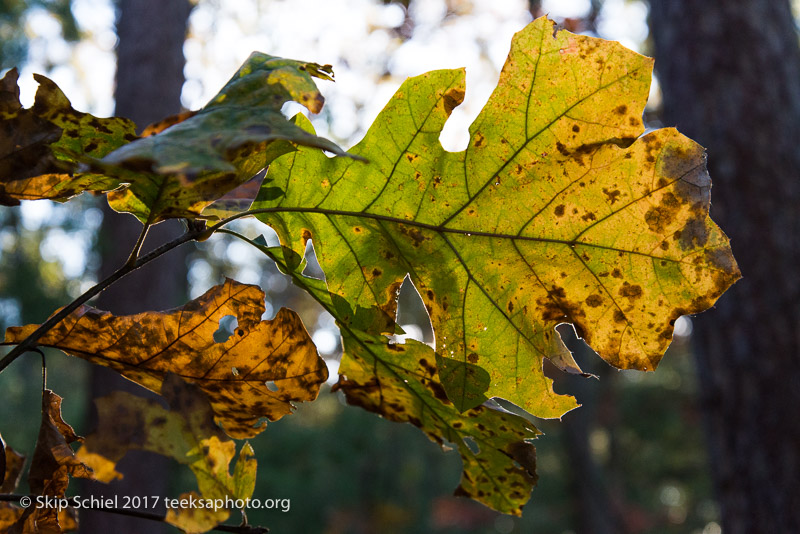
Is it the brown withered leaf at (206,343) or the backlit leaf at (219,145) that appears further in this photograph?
the brown withered leaf at (206,343)

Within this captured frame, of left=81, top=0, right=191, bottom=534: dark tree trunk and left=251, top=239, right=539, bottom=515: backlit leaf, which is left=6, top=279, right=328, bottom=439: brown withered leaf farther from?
left=81, top=0, right=191, bottom=534: dark tree trunk

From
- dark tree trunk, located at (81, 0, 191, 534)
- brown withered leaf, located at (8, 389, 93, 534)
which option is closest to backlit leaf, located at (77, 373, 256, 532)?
brown withered leaf, located at (8, 389, 93, 534)

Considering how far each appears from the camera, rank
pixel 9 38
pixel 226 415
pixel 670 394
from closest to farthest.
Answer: pixel 226 415
pixel 9 38
pixel 670 394

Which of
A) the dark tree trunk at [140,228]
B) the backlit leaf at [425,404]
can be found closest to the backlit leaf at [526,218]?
the backlit leaf at [425,404]

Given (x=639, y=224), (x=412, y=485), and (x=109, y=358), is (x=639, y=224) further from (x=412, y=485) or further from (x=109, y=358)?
(x=412, y=485)

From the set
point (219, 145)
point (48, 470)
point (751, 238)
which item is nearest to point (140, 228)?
point (751, 238)

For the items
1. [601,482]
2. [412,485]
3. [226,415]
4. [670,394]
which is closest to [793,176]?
[226,415]

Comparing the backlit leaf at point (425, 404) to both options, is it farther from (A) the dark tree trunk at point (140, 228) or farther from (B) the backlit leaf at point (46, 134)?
(A) the dark tree trunk at point (140, 228)
